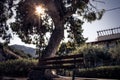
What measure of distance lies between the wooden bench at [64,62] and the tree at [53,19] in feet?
11.9

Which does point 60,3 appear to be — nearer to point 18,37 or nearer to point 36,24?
point 36,24

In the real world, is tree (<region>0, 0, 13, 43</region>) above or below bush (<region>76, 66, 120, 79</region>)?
above

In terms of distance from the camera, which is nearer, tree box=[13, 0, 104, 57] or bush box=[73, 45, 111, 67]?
tree box=[13, 0, 104, 57]

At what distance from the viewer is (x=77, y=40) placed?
20.5 m

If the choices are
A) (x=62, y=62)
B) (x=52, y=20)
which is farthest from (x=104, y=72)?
(x=62, y=62)

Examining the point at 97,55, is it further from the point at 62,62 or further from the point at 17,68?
the point at 62,62

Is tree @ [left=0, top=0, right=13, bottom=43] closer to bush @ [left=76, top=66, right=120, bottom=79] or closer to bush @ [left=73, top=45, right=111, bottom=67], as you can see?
bush @ [left=76, top=66, right=120, bottom=79]

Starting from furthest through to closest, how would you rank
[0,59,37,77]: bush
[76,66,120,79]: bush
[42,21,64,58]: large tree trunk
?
[76,66,120,79]: bush, [0,59,37,77]: bush, [42,21,64,58]: large tree trunk

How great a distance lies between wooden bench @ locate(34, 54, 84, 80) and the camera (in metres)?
9.15

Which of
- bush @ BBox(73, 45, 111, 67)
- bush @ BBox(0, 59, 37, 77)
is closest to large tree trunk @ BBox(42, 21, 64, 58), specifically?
bush @ BBox(0, 59, 37, 77)

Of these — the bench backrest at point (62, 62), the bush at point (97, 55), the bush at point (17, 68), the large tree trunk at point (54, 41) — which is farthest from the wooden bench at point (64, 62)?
the bush at point (97, 55)

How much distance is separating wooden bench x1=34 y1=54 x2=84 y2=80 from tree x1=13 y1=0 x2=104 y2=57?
3.64 m

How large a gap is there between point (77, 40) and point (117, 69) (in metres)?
4.16

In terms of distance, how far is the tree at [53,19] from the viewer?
15.6 m
